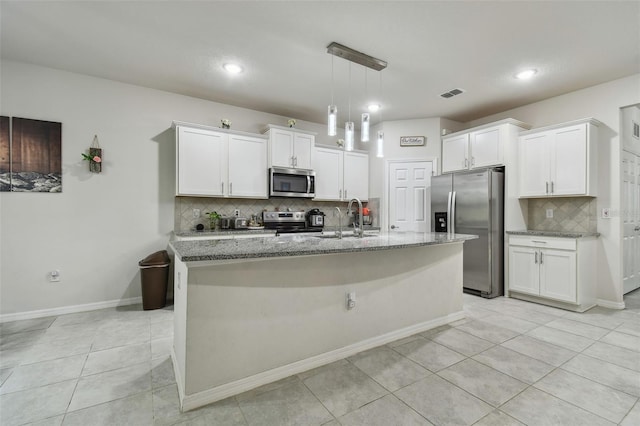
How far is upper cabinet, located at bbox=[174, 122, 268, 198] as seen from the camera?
147 inches

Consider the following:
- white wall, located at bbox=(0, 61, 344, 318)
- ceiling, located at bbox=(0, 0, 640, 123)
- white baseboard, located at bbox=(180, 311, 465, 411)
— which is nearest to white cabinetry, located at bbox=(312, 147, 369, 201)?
ceiling, located at bbox=(0, 0, 640, 123)

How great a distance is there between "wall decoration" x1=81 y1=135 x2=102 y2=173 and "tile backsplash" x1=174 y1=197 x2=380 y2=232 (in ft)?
3.04

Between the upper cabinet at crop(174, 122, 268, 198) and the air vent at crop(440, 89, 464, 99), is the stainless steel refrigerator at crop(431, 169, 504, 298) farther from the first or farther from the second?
the upper cabinet at crop(174, 122, 268, 198)

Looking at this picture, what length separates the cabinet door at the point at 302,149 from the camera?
14.7ft

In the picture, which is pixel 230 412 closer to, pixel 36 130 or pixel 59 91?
pixel 36 130

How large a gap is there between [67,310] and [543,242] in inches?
227

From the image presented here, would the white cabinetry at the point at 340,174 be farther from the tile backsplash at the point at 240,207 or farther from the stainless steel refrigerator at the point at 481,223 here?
the stainless steel refrigerator at the point at 481,223

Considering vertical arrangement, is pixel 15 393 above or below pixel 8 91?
below

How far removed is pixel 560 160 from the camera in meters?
3.76

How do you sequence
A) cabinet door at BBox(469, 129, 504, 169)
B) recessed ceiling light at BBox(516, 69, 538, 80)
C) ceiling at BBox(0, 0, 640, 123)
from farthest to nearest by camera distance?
cabinet door at BBox(469, 129, 504, 169), recessed ceiling light at BBox(516, 69, 538, 80), ceiling at BBox(0, 0, 640, 123)

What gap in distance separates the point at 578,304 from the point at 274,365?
3573mm

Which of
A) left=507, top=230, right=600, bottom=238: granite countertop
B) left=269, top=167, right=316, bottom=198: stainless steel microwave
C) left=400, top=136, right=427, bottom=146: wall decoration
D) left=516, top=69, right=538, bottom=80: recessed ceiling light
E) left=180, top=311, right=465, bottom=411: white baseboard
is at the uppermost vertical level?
left=516, top=69, right=538, bottom=80: recessed ceiling light

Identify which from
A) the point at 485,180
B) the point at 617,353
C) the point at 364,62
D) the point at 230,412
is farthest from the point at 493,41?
the point at 230,412

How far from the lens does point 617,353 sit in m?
2.43
